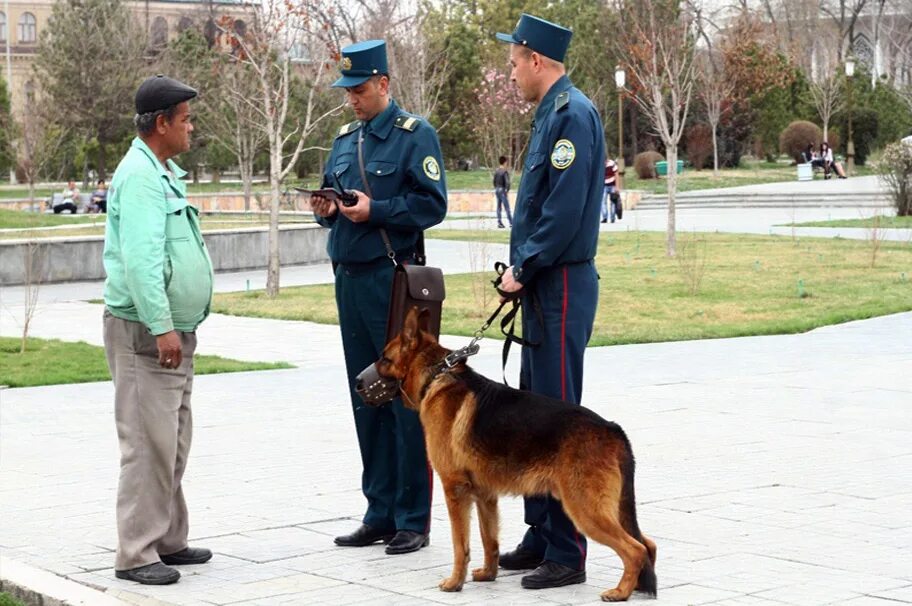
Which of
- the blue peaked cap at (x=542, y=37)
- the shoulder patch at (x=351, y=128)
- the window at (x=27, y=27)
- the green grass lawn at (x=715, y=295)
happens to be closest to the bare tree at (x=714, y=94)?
the green grass lawn at (x=715, y=295)

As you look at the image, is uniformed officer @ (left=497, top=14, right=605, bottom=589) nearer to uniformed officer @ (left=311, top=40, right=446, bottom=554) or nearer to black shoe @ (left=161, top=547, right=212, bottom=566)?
uniformed officer @ (left=311, top=40, right=446, bottom=554)

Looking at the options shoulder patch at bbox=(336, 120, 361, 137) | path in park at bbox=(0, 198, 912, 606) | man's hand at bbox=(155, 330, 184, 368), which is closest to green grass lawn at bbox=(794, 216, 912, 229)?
path in park at bbox=(0, 198, 912, 606)

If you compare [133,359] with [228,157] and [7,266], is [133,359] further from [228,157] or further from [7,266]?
[228,157]

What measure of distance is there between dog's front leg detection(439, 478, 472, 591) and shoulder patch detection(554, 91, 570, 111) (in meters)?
1.48

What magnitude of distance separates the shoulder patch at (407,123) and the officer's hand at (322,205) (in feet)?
1.53

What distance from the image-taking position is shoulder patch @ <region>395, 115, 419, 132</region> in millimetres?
6441

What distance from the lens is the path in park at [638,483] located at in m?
5.69

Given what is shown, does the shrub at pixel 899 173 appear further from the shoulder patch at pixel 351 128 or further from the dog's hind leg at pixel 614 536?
the dog's hind leg at pixel 614 536

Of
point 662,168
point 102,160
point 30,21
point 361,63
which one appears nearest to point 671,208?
point 361,63

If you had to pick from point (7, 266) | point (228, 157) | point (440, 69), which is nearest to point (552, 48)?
point (7, 266)

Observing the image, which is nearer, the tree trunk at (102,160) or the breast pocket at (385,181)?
the breast pocket at (385,181)

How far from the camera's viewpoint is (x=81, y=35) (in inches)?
2454

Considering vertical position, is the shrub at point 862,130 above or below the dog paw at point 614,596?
above

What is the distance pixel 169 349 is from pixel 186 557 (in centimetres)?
96
